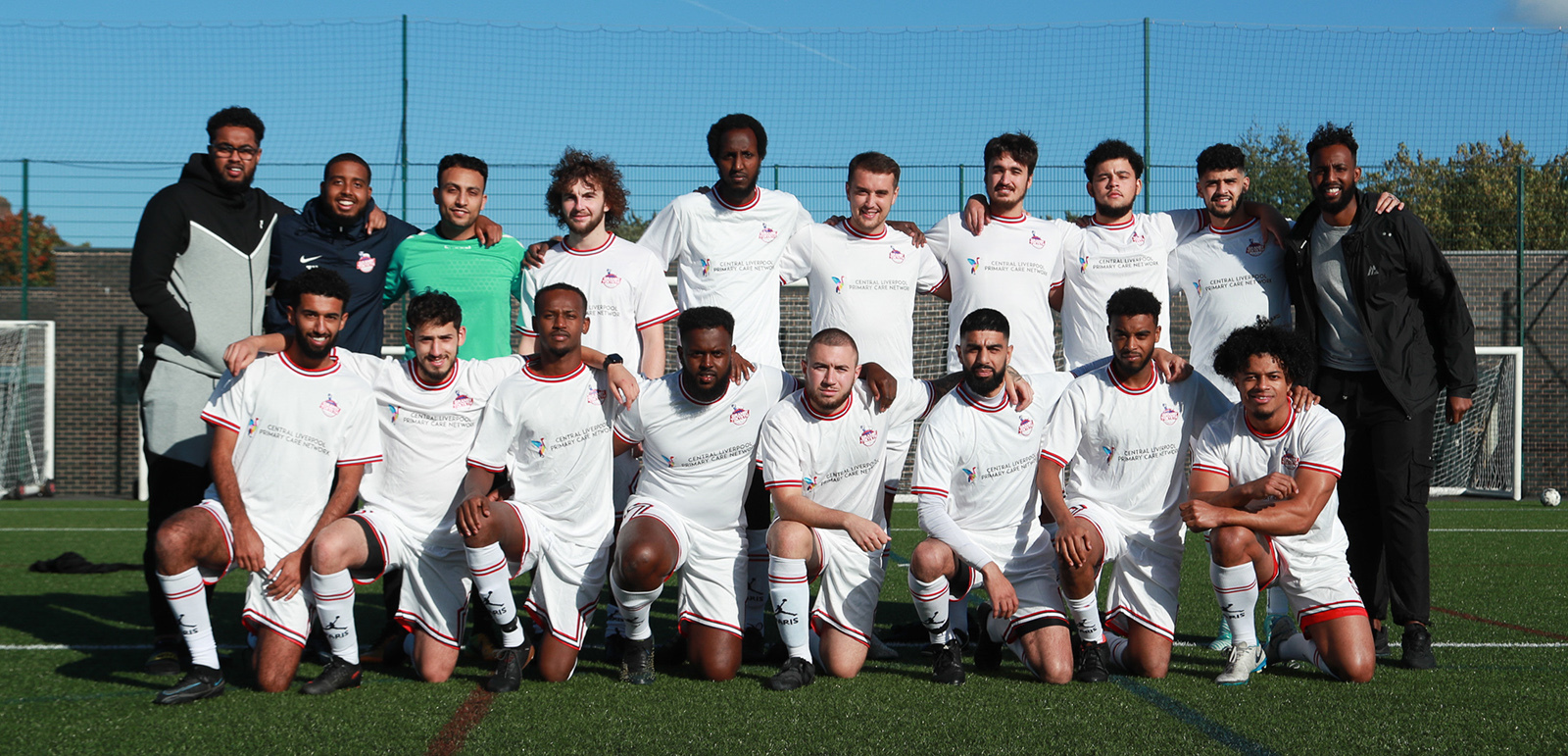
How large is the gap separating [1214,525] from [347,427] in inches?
136

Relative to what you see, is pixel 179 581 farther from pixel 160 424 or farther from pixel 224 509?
pixel 160 424

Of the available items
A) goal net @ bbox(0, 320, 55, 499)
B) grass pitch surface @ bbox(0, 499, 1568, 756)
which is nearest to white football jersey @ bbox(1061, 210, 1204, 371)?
grass pitch surface @ bbox(0, 499, 1568, 756)

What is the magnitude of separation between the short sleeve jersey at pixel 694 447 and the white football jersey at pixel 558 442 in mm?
153

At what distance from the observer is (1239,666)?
4223 mm

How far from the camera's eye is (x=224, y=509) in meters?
4.19

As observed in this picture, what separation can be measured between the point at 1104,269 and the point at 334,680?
3.82 m

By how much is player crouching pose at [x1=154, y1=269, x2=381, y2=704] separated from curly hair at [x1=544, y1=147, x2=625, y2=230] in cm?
121

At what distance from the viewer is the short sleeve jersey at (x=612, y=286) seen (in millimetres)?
5137

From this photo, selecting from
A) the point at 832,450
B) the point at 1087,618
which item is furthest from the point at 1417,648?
the point at 832,450

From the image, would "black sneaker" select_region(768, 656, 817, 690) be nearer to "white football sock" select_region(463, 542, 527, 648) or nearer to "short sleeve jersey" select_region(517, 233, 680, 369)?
"white football sock" select_region(463, 542, 527, 648)

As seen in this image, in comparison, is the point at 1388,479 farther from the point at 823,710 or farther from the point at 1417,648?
the point at 823,710

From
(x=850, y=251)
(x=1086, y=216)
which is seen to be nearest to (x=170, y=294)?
(x=850, y=251)

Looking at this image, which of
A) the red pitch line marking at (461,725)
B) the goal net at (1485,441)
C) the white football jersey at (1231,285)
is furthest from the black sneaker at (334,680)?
the goal net at (1485,441)

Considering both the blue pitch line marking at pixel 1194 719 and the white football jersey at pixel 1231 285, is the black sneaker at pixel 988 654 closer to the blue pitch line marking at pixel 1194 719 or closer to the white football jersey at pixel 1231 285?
the blue pitch line marking at pixel 1194 719
